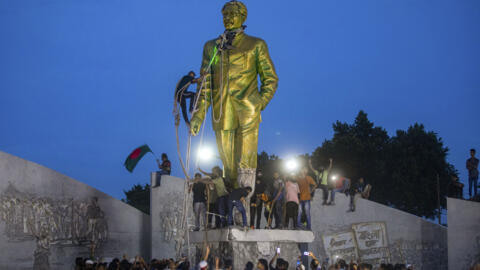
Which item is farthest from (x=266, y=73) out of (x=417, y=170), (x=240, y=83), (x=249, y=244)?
(x=417, y=170)

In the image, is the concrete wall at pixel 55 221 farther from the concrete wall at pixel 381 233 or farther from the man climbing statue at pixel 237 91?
the man climbing statue at pixel 237 91

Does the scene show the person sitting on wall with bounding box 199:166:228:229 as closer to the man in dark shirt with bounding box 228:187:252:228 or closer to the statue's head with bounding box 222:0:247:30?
→ the man in dark shirt with bounding box 228:187:252:228

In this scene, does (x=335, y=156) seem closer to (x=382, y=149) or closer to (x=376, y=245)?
(x=382, y=149)

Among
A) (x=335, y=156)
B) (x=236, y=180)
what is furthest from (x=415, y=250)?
(x=335, y=156)

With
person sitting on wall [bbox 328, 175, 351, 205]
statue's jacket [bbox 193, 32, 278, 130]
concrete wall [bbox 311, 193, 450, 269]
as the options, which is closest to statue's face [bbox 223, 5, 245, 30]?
statue's jacket [bbox 193, 32, 278, 130]

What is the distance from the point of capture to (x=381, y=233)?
19.0m

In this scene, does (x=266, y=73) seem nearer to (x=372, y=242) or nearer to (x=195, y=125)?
(x=195, y=125)

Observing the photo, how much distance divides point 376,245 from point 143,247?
7288mm

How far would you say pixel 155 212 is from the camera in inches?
763

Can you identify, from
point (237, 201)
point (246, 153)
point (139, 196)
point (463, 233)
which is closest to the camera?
point (237, 201)

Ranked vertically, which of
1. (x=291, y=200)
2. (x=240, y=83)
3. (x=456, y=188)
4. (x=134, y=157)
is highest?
(x=240, y=83)

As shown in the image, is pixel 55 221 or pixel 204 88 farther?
pixel 55 221

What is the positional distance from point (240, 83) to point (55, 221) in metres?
10.4

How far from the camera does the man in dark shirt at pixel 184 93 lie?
997 centimetres
